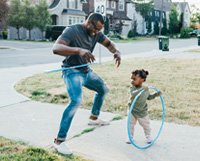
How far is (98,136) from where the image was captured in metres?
4.03

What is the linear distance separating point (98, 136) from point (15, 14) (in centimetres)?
3566

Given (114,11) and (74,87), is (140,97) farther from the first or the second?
(114,11)

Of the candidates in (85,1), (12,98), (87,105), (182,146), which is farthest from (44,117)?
(85,1)

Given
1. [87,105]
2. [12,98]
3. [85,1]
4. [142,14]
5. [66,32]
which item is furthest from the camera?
[142,14]

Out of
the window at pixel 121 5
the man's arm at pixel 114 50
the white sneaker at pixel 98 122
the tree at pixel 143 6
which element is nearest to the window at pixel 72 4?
the window at pixel 121 5

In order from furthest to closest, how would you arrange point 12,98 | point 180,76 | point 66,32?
point 180,76 < point 12,98 < point 66,32

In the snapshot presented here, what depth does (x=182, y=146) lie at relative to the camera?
366 centimetres

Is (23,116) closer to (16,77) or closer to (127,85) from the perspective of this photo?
(127,85)

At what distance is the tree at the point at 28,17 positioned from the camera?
117 ft

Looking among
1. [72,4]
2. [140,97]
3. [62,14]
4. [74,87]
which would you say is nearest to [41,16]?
[62,14]

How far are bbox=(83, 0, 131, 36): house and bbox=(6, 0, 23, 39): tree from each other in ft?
50.4

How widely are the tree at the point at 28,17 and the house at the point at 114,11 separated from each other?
1416 centimetres

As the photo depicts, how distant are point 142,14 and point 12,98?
56.3m

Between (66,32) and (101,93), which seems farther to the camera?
(101,93)
